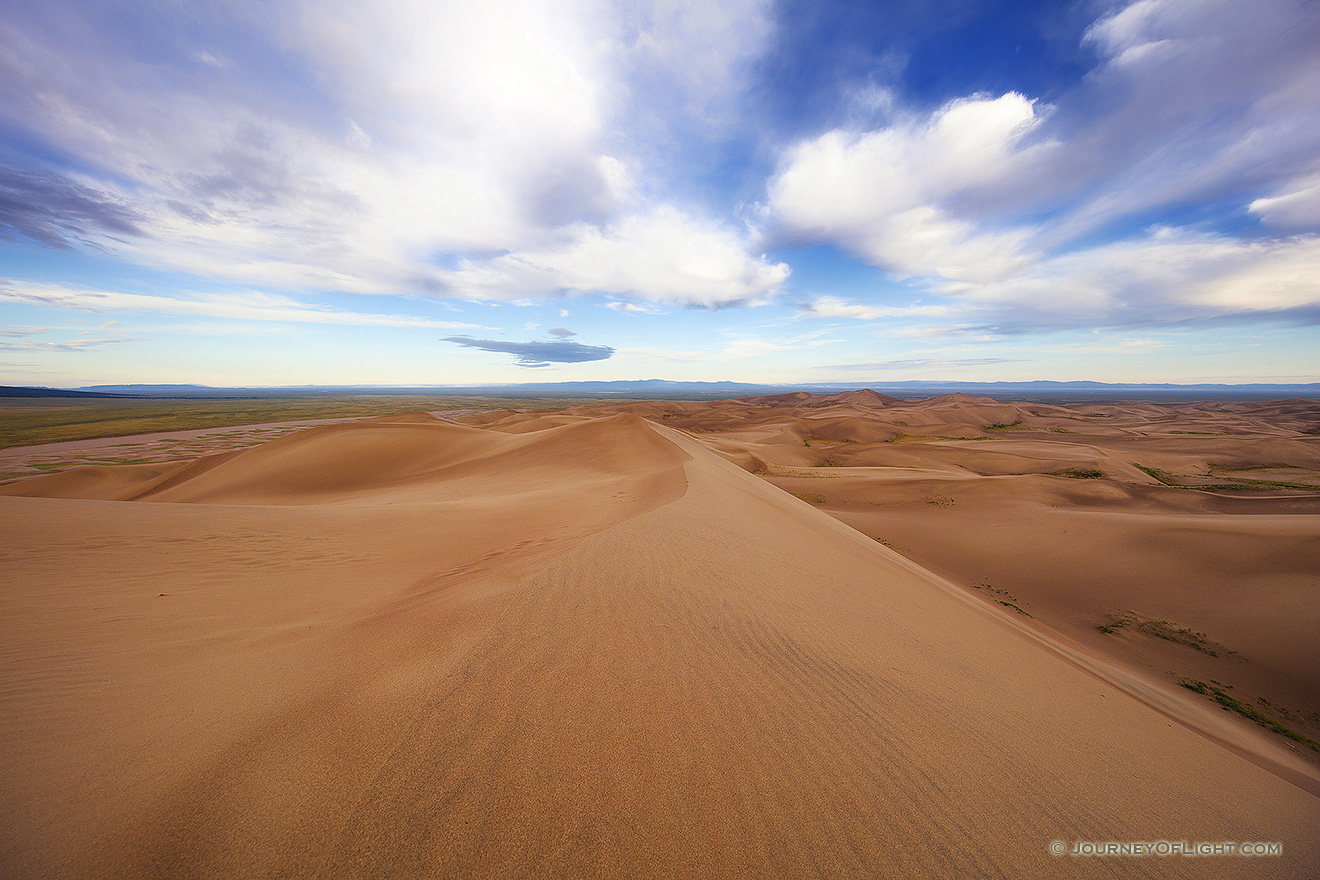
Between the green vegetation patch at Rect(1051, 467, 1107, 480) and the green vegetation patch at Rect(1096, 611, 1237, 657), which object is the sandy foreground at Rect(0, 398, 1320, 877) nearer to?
the green vegetation patch at Rect(1096, 611, 1237, 657)

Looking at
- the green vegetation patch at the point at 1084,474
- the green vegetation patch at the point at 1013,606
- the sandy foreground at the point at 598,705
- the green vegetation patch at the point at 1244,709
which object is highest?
the sandy foreground at the point at 598,705

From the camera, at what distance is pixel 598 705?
7.86 ft

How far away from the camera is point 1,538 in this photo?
4930 mm

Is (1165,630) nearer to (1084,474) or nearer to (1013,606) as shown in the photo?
(1013,606)

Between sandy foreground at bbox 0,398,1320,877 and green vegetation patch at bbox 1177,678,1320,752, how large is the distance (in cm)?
25

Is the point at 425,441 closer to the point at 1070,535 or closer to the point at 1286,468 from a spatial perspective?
the point at 1070,535

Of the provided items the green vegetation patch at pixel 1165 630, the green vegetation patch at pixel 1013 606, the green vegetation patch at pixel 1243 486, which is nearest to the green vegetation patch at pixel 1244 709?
the green vegetation patch at pixel 1165 630

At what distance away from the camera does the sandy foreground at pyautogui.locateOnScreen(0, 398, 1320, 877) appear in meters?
1.72

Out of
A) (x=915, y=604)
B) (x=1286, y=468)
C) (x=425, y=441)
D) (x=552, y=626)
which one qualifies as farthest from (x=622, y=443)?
(x=1286, y=468)

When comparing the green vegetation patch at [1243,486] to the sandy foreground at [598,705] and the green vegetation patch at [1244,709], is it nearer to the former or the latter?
the sandy foreground at [598,705]

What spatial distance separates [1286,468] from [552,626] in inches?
1322

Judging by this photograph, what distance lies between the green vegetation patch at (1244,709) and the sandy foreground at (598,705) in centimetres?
25

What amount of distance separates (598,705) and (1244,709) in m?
7.36

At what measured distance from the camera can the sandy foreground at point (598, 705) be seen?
172 centimetres
